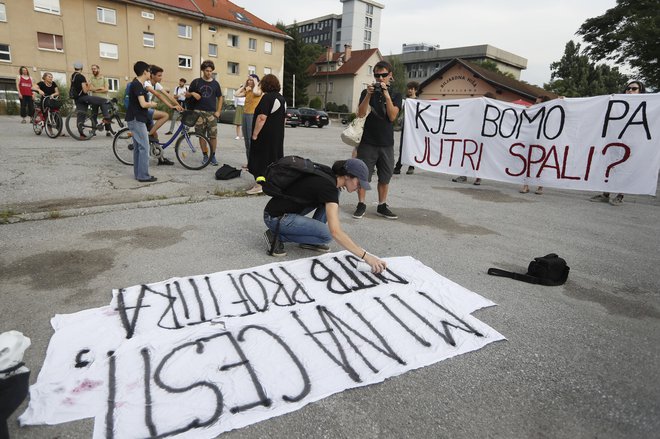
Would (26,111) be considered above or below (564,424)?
above

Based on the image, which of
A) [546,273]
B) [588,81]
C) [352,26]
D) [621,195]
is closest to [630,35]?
[621,195]

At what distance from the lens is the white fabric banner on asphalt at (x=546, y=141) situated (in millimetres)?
7145

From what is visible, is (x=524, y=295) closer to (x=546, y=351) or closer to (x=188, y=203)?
(x=546, y=351)

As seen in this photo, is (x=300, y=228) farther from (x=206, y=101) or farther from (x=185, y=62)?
(x=185, y=62)

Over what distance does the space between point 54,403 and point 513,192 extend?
8412 mm

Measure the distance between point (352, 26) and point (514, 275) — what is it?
97.0 m

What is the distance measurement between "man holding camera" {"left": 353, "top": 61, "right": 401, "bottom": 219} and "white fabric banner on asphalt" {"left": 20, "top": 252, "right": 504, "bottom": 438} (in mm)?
2380

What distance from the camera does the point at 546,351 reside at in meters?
2.87

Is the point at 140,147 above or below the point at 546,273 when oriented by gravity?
above

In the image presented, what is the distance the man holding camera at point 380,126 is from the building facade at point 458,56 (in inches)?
2712

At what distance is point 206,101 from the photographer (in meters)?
8.27

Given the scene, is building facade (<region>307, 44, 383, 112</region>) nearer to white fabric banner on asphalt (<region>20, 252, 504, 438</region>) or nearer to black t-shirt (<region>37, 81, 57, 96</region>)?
black t-shirt (<region>37, 81, 57, 96</region>)

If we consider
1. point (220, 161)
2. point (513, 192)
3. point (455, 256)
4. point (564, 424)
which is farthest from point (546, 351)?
point (220, 161)

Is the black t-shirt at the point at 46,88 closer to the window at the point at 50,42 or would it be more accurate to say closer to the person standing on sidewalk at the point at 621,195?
the person standing on sidewalk at the point at 621,195
